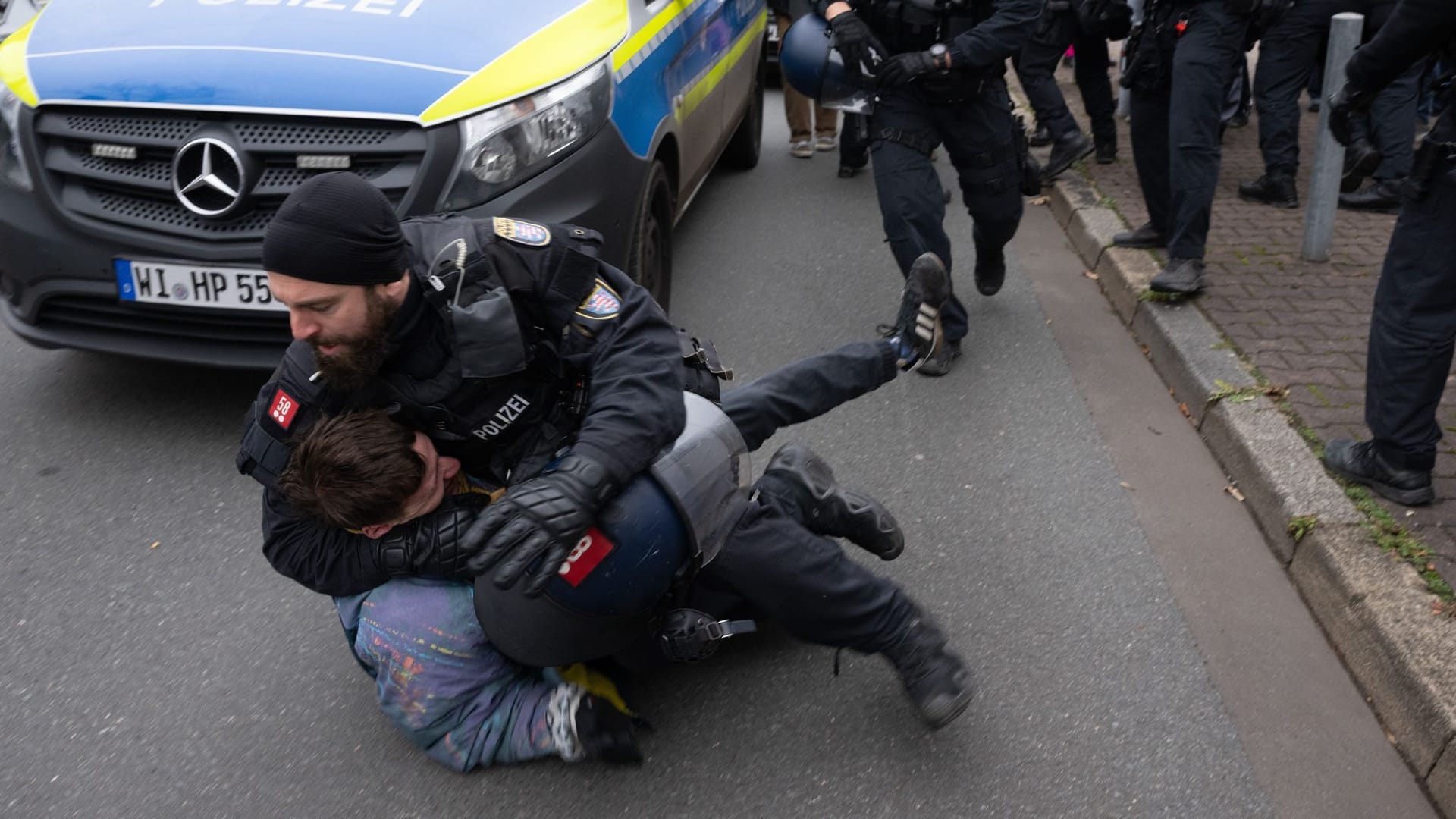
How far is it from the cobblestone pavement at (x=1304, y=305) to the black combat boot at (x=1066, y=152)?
8.6 inches

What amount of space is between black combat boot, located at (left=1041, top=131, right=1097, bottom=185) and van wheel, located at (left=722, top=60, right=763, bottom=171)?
171 cm

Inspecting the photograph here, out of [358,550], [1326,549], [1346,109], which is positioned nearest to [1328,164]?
[1346,109]

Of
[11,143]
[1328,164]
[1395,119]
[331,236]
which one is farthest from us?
[1395,119]

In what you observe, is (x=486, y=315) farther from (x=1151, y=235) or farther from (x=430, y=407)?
(x=1151, y=235)

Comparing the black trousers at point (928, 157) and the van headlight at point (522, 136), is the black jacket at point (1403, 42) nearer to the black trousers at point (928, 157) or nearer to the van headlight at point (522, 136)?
the black trousers at point (928, 157)

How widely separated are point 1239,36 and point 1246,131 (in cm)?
329

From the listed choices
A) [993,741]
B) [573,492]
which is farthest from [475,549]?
[993,741]

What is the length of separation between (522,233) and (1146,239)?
3.74 m

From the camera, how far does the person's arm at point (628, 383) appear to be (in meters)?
2.29

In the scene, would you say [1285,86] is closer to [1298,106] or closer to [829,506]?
[1298,106]

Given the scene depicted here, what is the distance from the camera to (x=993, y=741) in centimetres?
267

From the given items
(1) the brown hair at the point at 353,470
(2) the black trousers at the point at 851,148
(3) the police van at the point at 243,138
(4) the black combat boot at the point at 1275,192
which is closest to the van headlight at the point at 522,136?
(3) the police van at the point at 243,138

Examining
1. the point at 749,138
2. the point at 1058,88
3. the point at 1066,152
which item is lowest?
the point at 749,138

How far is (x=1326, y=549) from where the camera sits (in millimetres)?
3094
